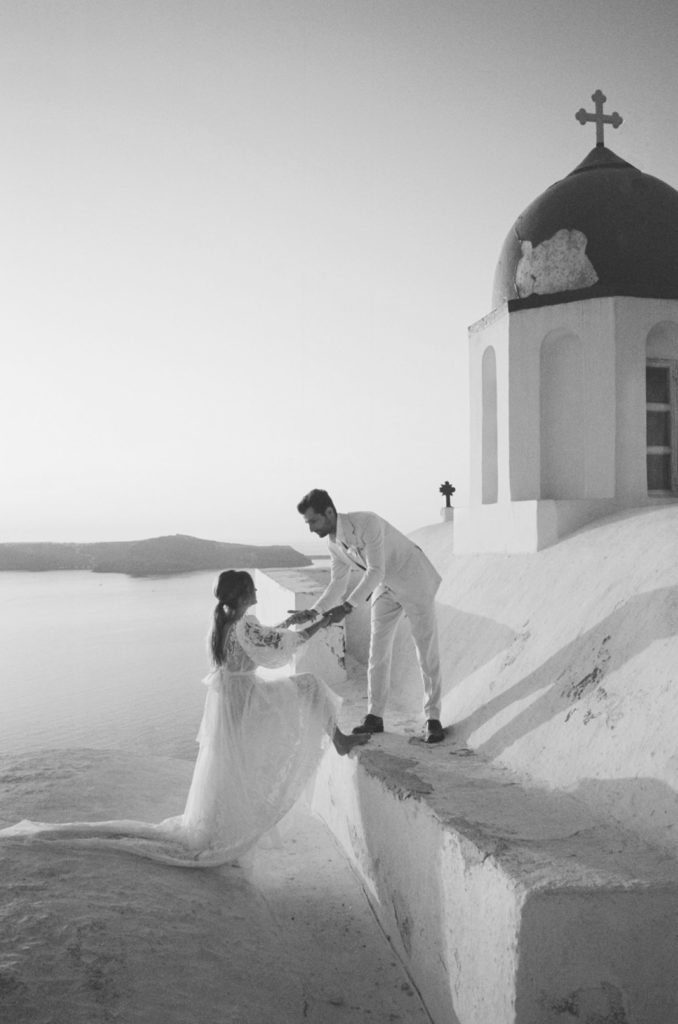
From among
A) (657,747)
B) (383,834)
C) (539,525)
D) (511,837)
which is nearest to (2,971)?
(383,834)

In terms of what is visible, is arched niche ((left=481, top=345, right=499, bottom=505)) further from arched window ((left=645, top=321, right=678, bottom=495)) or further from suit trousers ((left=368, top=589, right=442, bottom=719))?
suit trousers ((left=368, top=589, right=442, bottom=719))

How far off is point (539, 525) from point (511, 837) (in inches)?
137

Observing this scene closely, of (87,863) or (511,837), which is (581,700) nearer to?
(511,837)

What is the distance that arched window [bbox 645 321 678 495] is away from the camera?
6762mm

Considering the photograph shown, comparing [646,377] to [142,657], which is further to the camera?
[142,657]

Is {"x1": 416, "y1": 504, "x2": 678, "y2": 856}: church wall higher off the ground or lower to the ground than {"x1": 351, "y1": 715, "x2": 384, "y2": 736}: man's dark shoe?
higher

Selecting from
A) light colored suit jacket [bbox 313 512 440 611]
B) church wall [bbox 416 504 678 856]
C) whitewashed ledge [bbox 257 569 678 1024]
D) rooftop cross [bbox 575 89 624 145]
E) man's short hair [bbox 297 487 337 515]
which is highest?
rooftop cross [bbox 575 89 624 145]

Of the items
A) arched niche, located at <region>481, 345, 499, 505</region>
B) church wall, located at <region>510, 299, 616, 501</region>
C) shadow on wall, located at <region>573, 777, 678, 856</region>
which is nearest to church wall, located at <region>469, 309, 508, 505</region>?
arched niche, located at <region>481, 345, 499, 505</region>

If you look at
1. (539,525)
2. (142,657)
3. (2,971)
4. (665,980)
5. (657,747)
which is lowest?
(142,657)

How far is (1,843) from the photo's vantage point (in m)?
4.20

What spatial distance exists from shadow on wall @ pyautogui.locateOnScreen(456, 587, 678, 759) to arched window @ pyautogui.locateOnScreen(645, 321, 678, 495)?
276 centimetres

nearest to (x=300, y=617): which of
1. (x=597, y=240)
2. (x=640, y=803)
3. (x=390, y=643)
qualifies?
(x=390, y=643)

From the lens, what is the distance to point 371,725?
205 inches

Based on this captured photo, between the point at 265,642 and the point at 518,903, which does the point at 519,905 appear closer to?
the point at 518,903
